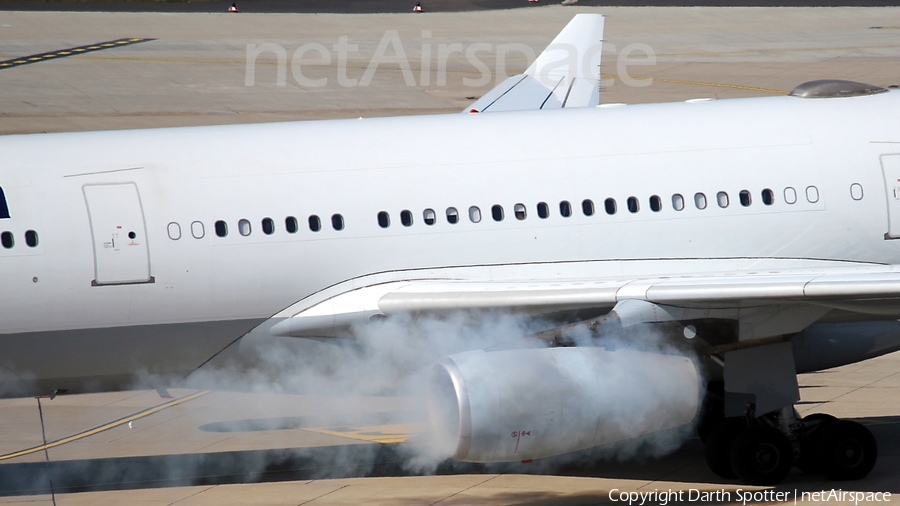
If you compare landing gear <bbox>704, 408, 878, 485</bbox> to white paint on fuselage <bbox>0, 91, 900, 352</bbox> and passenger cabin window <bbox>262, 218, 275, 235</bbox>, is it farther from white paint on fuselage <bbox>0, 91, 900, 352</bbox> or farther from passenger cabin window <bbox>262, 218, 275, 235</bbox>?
passenger cabin window <bbox>262, 218, 275, 235</bbox>

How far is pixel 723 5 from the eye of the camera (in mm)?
67688

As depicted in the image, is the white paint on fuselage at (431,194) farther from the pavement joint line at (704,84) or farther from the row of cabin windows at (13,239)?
the pavement joint line at (704,84)

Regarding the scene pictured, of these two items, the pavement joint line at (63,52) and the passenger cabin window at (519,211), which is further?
the pavement joint line at (63,52)

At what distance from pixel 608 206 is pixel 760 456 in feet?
12.4

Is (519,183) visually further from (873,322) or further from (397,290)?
(873,322)

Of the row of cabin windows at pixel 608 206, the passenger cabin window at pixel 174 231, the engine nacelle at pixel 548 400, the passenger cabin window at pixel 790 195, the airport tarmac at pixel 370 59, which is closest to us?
the engine nacelle at pixel 548 400

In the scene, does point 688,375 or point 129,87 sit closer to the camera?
point 688,375

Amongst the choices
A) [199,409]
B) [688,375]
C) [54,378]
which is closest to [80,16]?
[199,409]

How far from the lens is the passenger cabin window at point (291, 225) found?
595 inches

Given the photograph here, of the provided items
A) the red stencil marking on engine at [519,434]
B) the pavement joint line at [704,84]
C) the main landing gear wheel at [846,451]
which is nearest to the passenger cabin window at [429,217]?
the red stencil marking on engine at [519,434]

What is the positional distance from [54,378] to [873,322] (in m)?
10.7

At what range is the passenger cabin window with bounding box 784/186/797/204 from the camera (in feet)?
53.2

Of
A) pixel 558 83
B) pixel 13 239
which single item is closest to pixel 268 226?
pixel 13 239

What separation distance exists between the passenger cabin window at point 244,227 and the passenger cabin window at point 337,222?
1.08 metres
